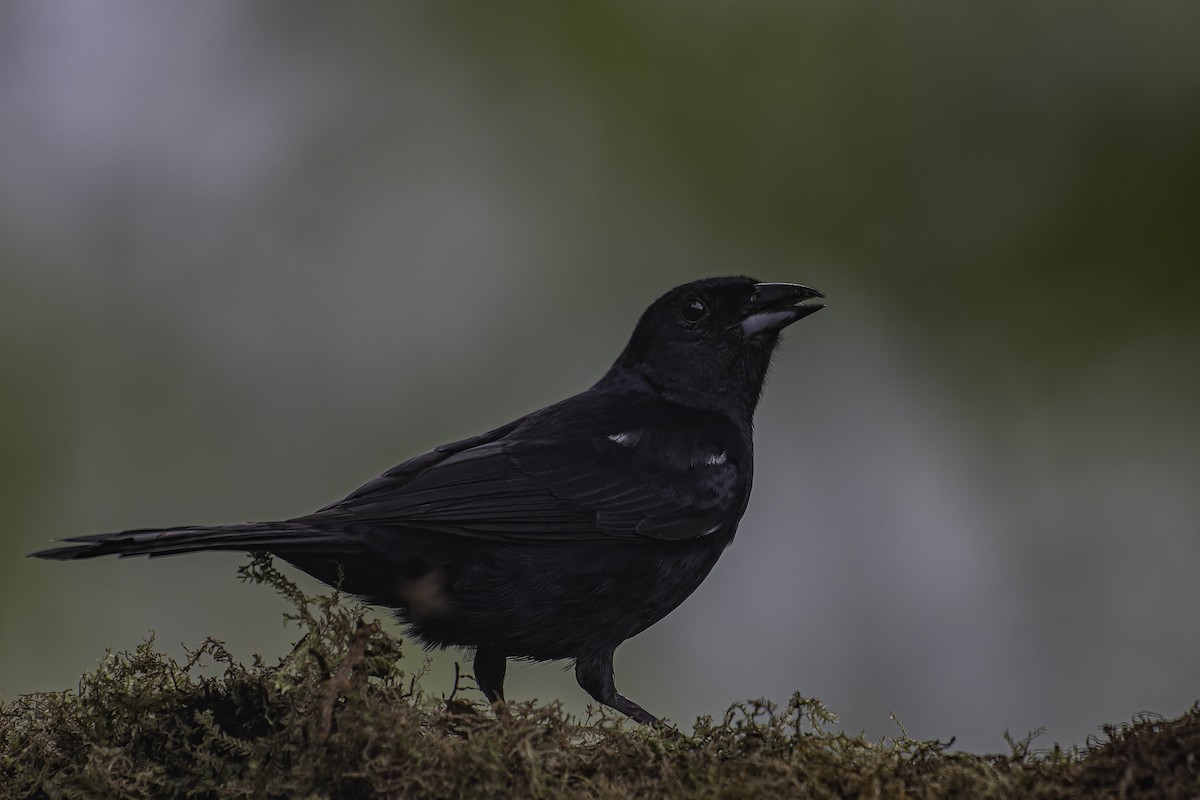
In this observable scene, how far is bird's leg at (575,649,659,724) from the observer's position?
3799 mm

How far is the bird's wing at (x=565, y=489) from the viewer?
3.64m

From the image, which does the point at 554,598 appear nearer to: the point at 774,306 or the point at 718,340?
the point at 718,340

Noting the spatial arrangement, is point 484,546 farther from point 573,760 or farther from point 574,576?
point 573,760

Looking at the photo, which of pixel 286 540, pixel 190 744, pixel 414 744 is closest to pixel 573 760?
pixel 414 744

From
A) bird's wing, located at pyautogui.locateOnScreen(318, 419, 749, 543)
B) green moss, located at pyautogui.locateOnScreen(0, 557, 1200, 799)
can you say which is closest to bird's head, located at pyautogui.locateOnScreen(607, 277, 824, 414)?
bird's wing, located at pyautogui.locateOnScreen(318, 419, 749, 543)

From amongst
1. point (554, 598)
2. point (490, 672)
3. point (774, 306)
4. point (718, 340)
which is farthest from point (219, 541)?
point (774, 306)

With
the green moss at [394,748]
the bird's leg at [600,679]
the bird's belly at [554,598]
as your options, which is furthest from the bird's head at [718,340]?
the green moss at [394,748]

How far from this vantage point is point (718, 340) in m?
4.67

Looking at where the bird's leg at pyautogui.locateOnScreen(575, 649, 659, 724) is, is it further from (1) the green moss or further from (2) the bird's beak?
(2) the bird's beak

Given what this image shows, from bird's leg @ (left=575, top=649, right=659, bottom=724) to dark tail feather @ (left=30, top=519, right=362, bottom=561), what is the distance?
98 centimetres

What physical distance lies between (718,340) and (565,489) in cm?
117

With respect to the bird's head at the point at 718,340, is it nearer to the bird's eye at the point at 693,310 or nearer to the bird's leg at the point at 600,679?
the bird's eye at the point at 693,310

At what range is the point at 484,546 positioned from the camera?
3676 mm

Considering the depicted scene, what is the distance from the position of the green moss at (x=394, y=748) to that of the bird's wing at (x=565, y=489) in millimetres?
813
